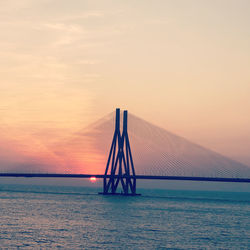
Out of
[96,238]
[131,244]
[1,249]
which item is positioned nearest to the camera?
[1,249]

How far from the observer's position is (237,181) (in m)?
80.2

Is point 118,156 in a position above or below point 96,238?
above

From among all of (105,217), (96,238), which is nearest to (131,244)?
(96,238)

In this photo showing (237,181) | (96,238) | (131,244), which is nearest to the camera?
(131,244)

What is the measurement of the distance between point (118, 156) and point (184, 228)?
143 feet

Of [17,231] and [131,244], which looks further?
[17,231]

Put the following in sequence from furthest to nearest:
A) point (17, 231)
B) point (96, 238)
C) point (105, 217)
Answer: point (105, 217), point (17, 231), point (96, 238)

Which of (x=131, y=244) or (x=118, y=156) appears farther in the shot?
(x=118, y=156)

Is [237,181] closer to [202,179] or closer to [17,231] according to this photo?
[202,179]

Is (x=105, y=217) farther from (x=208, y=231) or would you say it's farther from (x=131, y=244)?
(x=131, y=244)

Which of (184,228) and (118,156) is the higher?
(118,156)

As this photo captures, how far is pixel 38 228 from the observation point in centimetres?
3828

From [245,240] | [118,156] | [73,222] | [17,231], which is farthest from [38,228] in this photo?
[118,156]

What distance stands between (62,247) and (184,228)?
15339mm
